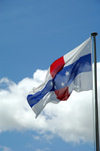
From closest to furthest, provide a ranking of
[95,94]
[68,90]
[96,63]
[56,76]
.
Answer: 1. [95,94]
2. [96,63]
3. [68,90]
4. [56,76]

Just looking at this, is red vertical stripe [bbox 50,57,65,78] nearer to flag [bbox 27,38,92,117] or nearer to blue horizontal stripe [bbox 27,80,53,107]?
flag [bbox 27,38,92,117]

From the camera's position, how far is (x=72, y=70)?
19.8 meters

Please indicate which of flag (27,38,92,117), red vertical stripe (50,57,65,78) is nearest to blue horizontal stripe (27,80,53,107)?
flag (27,38,92,117)

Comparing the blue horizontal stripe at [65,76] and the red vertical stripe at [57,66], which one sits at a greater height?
the red vertical stripe at [57,66]

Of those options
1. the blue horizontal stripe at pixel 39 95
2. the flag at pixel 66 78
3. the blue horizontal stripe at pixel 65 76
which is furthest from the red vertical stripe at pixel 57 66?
the blue horizontal stripe at pixel 39 95

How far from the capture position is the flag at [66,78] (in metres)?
19.1

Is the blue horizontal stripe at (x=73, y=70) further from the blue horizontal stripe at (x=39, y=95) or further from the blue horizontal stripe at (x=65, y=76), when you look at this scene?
the blue horizontal stripe at (x=39, y=95)

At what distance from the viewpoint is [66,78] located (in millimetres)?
19844

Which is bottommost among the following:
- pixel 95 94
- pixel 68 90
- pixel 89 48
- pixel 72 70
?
pixel 95 94

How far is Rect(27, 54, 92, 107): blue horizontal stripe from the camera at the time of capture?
19.6 metres

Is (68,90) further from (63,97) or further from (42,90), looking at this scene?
(42,90)

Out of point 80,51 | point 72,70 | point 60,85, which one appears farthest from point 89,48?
point 60,85

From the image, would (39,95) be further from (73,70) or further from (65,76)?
(73,70)

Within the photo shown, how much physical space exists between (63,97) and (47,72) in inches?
109
